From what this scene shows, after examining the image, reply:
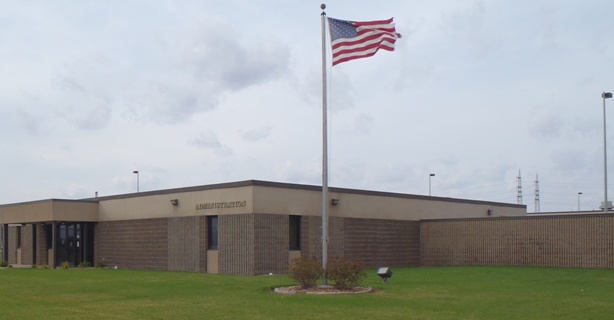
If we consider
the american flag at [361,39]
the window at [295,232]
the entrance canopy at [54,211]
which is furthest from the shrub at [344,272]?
the entrance canopy at [54,211]

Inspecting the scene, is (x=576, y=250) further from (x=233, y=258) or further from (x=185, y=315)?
(x=185, y=315)

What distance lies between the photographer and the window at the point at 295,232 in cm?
3334

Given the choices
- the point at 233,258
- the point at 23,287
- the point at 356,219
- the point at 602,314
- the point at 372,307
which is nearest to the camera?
the point at 602,314

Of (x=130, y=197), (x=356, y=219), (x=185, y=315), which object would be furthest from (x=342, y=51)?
(x=130, y=197)

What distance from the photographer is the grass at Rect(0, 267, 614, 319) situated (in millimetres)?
16516

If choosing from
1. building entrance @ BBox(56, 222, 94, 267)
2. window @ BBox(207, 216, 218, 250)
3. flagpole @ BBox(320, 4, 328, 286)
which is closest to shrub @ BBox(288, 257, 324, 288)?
flagpole @ BBox(320, 4, 328, 286)

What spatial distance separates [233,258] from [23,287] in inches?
380

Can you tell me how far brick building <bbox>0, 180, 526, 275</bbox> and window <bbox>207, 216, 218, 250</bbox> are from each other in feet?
0.15

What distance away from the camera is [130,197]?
38562 millimetres

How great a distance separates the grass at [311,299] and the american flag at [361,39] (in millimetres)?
7290

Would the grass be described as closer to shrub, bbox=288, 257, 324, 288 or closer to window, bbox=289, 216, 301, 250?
shrub, bbox=288, 257, 324, 288

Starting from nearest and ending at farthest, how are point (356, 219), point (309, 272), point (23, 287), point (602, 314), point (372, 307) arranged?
point (602, 314)
point (372, 307)
point (309, 272)
point (23, 287)
point (356, 219)

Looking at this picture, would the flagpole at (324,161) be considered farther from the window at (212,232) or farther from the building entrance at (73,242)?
the building entrance at (73,242)

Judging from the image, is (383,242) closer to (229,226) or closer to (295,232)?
(295,232)
